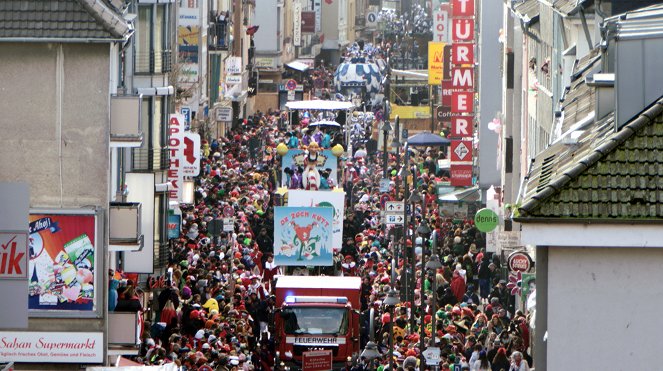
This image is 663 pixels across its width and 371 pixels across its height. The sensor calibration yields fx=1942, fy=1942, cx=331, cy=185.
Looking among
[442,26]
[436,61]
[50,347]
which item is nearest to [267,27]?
[442,26]

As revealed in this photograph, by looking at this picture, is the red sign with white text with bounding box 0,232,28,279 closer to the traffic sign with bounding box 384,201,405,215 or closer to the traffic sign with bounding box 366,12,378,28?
the traffic sign with bounding box 384,201,405,215

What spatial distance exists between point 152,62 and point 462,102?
20.5m

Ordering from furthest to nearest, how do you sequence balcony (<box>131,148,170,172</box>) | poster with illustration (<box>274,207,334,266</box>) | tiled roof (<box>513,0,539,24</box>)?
tiled roof (<box>513,0,539,24</box>) < poster with illustration (<box>274,207,334,266</box>) < balcony (<box>131,148,170,172</box>)

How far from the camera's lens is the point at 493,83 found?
188 ft

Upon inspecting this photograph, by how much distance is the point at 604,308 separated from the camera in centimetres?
1459

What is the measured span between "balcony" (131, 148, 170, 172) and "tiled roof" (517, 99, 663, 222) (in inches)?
995

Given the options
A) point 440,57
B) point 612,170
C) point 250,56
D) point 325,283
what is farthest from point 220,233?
point 250,56

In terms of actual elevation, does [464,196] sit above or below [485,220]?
above

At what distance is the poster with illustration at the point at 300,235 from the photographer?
132 ft

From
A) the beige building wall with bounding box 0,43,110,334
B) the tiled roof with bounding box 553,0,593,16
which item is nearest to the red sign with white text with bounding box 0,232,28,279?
the beige building wall with bounding box 0,43,110,334

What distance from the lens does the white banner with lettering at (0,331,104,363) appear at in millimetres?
26625

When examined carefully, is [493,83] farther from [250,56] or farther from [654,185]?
[250,56]

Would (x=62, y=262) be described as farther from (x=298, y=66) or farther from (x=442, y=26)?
(x=298, y=66)

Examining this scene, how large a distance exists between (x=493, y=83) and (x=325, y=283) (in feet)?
73.8
